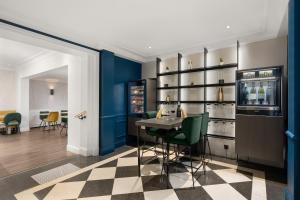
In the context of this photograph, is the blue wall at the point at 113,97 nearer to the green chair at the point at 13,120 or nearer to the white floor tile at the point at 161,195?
the white floor tile at the point at 161,195

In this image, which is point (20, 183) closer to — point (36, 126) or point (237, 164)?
point (237, 164)

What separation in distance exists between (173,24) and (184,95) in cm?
198

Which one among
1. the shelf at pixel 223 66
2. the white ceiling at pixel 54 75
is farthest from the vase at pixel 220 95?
the white ceiling at pixel 54 75

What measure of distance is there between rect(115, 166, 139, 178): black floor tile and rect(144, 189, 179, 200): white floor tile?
2.00 ft

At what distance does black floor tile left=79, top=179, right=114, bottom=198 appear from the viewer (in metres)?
2.15

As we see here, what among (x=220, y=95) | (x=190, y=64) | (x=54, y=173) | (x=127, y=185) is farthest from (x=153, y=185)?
(x=190, y=64)

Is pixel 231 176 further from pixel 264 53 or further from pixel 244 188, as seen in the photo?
pixel 264 53

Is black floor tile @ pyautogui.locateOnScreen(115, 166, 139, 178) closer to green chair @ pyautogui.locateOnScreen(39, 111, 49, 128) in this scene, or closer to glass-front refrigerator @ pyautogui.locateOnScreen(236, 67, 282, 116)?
glass-front refrigerator @ pyautogui.locateOnScreen(236, 67, 282, 116)

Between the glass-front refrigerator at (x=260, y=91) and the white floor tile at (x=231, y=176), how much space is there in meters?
1.09

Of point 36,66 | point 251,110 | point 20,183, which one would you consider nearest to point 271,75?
point 251,110

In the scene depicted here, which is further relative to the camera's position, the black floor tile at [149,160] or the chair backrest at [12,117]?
the chair backrest at [12,117]

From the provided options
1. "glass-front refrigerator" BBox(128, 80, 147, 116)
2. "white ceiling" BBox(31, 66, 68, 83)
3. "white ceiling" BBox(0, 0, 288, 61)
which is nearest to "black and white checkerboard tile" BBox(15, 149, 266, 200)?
"glass-front refrigerator" BBox(128, 80, 147, 116)

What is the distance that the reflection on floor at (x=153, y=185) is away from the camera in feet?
6.97

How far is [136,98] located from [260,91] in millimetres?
3084
